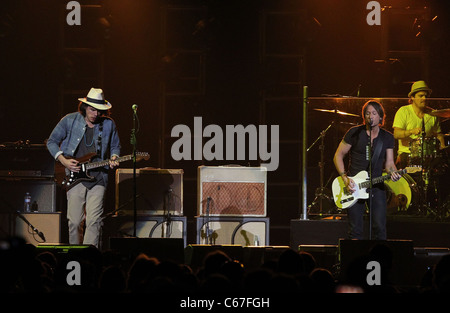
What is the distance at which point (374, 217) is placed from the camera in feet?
30.0

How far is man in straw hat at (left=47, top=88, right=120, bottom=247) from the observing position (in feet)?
30.6

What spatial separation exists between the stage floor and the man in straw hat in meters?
2.82

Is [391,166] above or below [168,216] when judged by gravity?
above

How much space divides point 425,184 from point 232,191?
299 centimetres

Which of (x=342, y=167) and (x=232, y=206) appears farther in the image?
(x=232, y=206)

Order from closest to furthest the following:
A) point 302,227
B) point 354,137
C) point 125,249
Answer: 1. point 125,249
2. point 354,137
3. point 302,227

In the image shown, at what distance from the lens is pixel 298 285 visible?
460 centimetres

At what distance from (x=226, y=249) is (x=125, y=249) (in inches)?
41.2

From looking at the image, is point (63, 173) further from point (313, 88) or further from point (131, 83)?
point (313, 88)

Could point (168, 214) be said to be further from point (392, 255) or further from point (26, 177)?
point (392, 255)

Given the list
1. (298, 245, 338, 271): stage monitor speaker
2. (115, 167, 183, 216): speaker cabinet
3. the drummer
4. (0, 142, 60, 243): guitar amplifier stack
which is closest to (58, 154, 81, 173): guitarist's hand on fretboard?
(0, 142, 60, 243): guitar amplifier stack

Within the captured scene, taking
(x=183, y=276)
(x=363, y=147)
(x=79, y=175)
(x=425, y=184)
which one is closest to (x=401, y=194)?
(x=425, y=184)

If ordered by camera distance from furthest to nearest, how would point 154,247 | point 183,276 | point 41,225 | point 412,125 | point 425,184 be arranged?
point 412,125, point 425,184, point 41,225, point 154,247, point 183,276
